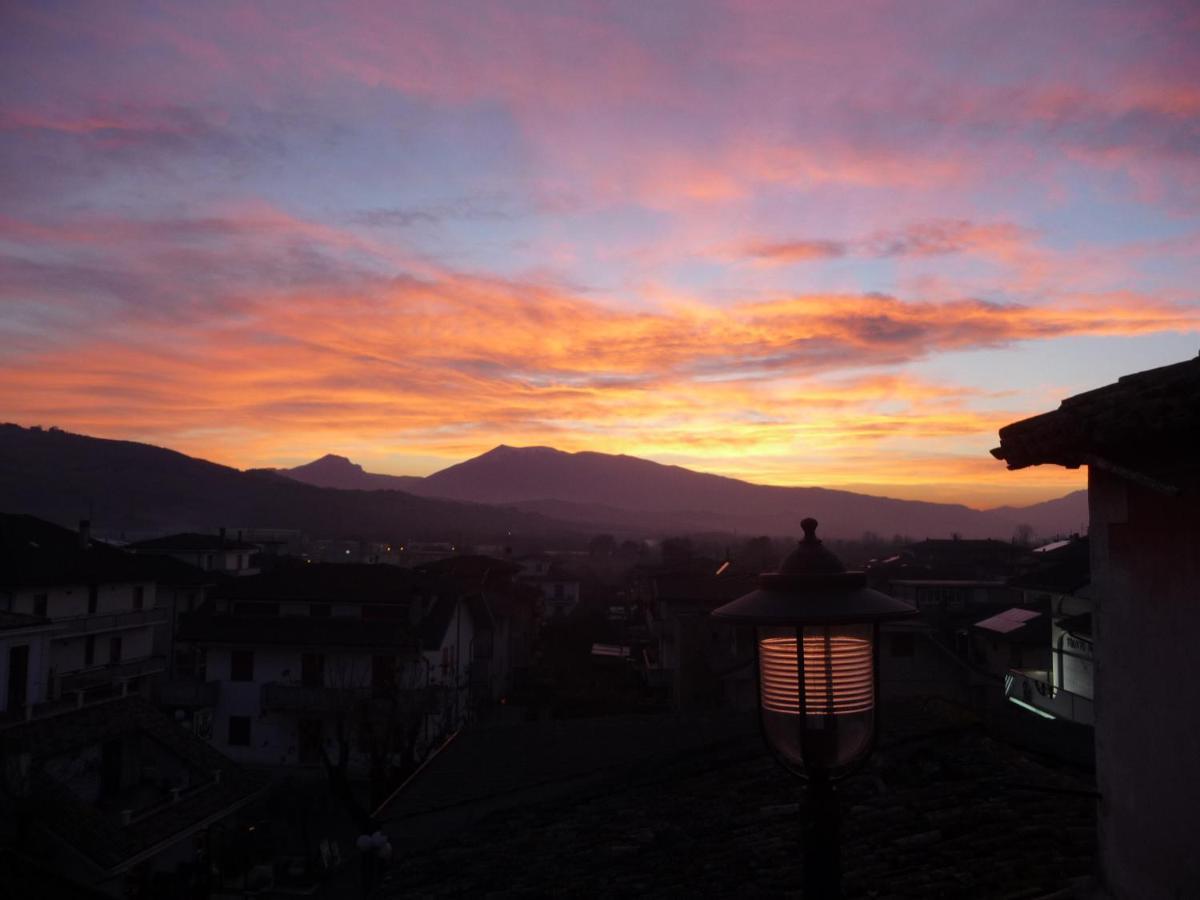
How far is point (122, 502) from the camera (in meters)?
174

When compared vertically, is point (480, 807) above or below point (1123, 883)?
below

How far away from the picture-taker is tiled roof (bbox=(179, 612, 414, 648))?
1297 inches

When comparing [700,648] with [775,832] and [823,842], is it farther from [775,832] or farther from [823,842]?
[823,842]

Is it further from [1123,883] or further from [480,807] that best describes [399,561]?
[1123,883]

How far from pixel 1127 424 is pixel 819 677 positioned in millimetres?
1616

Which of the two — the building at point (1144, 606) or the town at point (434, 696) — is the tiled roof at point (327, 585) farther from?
the building at point (1144, 606)

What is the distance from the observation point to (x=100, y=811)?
19438mm

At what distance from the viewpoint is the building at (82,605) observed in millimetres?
31141

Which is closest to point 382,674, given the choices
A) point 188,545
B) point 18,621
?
point 18,621

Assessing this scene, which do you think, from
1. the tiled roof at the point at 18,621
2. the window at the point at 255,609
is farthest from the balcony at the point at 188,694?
the tiled roof at the point at 18,621

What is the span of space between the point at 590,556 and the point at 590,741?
124479mm

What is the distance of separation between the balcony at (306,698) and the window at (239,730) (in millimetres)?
1722

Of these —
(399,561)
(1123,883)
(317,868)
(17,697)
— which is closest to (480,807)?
(1123,883)

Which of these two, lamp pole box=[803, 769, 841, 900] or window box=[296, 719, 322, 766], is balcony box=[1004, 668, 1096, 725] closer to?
lamp pole box=[803, 769, 841, 900]
